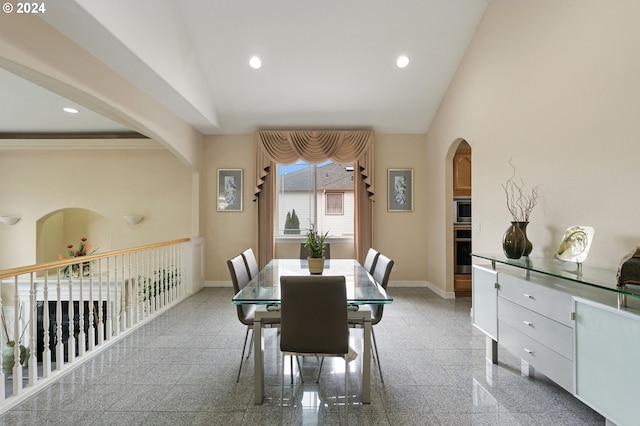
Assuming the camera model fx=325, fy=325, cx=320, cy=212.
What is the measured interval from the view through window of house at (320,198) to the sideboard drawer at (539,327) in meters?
3.48

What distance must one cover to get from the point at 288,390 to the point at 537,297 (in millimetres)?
1803

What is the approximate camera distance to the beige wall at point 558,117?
202cm

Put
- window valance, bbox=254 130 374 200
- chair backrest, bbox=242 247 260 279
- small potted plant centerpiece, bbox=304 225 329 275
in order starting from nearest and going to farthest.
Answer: small potted plant centerpiece, bbox=304 225 329 275 < chair backrest, bbox=242 247 260 279 < window valance, bbox=254 130 374 200

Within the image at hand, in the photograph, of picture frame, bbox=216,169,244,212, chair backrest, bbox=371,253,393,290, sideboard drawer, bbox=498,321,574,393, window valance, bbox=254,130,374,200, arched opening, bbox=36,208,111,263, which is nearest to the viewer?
sideboard drawer, bbox=498,321,574,393

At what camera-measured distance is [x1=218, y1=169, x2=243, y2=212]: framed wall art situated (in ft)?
A: 18.4

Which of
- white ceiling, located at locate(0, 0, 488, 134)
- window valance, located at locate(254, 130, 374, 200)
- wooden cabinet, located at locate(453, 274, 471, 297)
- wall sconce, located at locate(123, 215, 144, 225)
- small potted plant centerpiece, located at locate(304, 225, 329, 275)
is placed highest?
white ceiling, located at locate(0, 0, 488, 134)

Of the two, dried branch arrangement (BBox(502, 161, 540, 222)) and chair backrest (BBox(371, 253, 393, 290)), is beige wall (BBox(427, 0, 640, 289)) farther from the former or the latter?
chair backrest (BBox(371, 253, 393, 290))

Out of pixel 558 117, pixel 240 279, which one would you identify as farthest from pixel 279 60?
pixel 558 117

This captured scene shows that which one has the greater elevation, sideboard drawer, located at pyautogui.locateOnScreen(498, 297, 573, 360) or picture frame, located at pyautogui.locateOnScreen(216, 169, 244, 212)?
picture frame, located at pyautogui.locateOnScreen(216, 169, 244, 212)

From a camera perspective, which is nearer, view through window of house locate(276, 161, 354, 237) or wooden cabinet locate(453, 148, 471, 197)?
wooden cabinet locate(453, 148, 471, 197)

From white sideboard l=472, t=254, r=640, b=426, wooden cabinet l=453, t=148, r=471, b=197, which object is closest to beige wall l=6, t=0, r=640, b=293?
wooden cabinet l=453, t=148, r=471, b=197

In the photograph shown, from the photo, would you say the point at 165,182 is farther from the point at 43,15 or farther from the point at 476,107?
the point at 476,107

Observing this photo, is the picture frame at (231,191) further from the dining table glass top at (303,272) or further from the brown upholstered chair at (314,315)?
the brown upholstered chair at (314,315)

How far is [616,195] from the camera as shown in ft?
6.77
